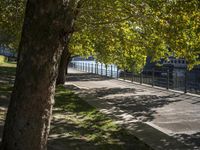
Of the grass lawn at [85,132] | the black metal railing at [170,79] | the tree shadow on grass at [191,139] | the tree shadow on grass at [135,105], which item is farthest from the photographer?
the black metal railing at [170,79]

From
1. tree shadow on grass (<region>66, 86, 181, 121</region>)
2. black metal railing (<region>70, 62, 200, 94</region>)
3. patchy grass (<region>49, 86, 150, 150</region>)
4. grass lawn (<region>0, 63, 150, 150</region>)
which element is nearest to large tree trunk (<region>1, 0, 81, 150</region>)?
grass lawn (<region>0, 63, 150, 150</region>)

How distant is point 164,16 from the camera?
33.4 ft

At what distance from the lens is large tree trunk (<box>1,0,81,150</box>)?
5043 millimetres

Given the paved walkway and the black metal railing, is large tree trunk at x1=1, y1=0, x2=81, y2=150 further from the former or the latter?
the black metal railing

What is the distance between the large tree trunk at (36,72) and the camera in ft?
16.5

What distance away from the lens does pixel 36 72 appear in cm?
505

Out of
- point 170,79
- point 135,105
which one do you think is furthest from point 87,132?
point 170,79

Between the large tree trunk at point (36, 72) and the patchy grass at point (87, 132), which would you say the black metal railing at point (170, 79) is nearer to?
the patchy grass at point (87, 132)

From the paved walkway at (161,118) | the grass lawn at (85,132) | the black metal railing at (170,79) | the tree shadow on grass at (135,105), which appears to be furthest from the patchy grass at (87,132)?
the black metal railing at (170,79)

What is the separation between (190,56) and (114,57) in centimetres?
1329

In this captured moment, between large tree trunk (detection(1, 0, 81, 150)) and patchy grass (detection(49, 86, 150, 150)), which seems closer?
large tree trunk (detection(1, 0, 81, 150))

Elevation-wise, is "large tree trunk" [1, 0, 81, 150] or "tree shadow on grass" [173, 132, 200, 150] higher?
"large tree trunk" [1, 0, 81, 150]

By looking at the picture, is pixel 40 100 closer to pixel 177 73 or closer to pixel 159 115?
pixel 159 115

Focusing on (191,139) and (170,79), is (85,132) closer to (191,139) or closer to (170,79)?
(191,139)
